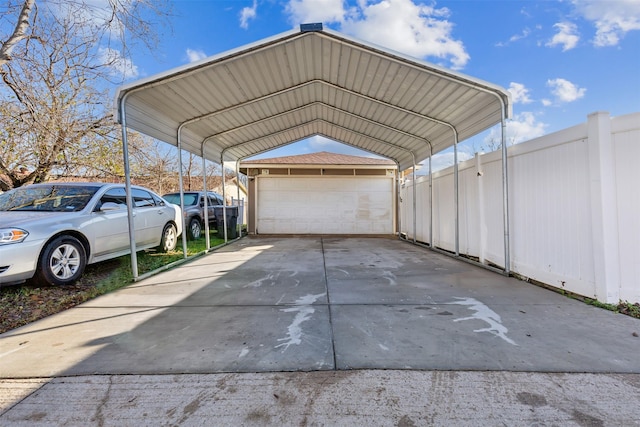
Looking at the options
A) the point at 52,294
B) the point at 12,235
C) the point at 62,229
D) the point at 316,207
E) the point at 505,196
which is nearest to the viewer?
the point at 12,235

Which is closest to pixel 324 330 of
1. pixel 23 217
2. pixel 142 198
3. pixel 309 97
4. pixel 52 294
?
pixel 52 294

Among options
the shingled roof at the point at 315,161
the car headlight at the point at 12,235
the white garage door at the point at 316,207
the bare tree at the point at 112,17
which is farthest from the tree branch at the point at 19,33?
the white garage door at the point at 316,207

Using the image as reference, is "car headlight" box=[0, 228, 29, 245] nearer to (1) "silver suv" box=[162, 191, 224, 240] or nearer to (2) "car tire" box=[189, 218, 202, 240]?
(1) "silver suv" box=[162, 191, 224, 240]

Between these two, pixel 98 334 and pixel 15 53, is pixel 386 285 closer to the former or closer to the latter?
pixel 98 334

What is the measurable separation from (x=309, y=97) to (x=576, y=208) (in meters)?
6.15

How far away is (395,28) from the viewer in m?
7.33

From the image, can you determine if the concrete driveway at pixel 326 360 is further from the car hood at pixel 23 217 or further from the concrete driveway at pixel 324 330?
the car hood at pixel 23 217

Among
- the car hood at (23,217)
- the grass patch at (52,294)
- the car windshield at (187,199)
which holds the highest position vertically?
the car windshield at (187,199)

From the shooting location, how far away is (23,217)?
13.8 ft

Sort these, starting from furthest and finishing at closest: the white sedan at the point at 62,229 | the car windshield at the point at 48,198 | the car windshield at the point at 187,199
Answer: the car windshield at the point at 187,199 → the car windshield at the point at 48,198 → the white sedan at the point at 62,229

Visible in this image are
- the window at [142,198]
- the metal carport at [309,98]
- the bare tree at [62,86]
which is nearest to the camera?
the metal carport at [309,98]

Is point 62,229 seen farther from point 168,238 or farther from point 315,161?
point 315,161

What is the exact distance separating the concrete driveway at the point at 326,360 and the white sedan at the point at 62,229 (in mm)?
931

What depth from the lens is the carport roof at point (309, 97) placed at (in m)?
5.11
